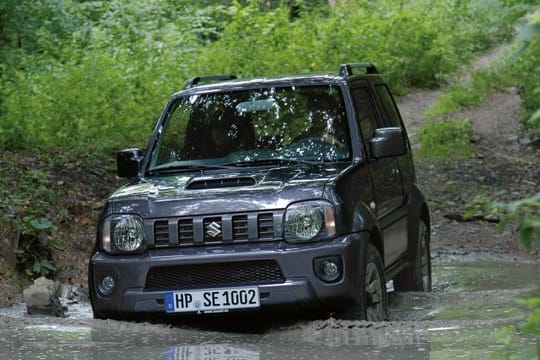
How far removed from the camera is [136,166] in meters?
8.81

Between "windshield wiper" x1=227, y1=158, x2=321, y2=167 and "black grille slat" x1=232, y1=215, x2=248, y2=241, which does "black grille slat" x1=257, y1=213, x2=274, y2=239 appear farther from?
"windshield wiper" x1=227, y1=158, x2=321, y2=167

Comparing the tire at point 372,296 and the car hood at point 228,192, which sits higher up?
the car hood at point 228,192

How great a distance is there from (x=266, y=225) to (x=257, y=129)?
135 cm

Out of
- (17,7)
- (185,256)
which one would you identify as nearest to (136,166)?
(185,256)

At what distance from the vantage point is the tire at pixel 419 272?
10.1 metres

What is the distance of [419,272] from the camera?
10.3 metres

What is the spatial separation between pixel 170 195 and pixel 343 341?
1.48 metres

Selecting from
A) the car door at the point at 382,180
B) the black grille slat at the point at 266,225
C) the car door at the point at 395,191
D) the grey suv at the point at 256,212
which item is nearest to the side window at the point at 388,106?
the car door at the point at 395,191

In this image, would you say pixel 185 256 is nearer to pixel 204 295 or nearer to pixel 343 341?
pixel 204 295

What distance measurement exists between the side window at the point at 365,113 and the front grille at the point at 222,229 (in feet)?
4.98

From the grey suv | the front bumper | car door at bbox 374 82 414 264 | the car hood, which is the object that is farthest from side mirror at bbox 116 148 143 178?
car door at bbox 374 82 414 264

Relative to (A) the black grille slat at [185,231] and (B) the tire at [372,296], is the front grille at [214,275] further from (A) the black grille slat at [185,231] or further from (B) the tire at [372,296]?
(B) the tire at [372,296]

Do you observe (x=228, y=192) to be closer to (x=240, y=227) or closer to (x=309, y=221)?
(x=240, y=227)

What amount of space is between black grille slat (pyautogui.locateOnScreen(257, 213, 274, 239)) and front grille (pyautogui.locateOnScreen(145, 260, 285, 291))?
167mm
